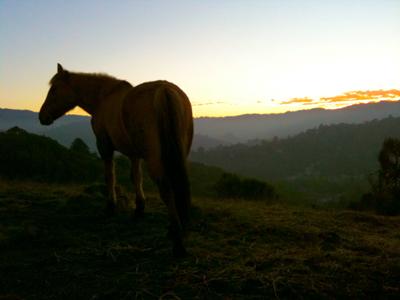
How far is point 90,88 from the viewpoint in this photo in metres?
7.93

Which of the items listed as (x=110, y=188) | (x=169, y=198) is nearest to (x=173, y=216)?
(x=169, y=198)

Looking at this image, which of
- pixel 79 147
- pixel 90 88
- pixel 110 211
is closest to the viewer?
pixel 110 211

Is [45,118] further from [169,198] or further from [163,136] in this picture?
[169,198]

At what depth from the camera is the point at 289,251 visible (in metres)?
5.14

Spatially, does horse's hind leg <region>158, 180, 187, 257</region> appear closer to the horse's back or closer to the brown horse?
the brown horse

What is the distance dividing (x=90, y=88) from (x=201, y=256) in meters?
4.88

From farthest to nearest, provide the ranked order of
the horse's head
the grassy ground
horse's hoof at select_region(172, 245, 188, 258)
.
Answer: the horse's head
horse's hoof at select_region(172, 245, 188, 258)
the grassy ground

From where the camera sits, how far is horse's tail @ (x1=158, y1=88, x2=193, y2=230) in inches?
183

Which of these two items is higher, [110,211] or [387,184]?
[110,211]

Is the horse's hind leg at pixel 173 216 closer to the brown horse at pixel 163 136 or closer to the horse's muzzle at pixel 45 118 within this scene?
the brown horse at pixel 163 136

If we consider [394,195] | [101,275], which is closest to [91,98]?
[101,275]

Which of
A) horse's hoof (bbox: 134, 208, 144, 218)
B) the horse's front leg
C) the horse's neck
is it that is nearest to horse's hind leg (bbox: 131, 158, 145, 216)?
horse's hoof (bbox: 134, 208, 144, 218)

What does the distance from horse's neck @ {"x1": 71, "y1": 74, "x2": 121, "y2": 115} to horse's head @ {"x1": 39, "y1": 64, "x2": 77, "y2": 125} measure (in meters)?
0.19

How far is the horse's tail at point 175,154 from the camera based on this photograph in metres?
4.66
